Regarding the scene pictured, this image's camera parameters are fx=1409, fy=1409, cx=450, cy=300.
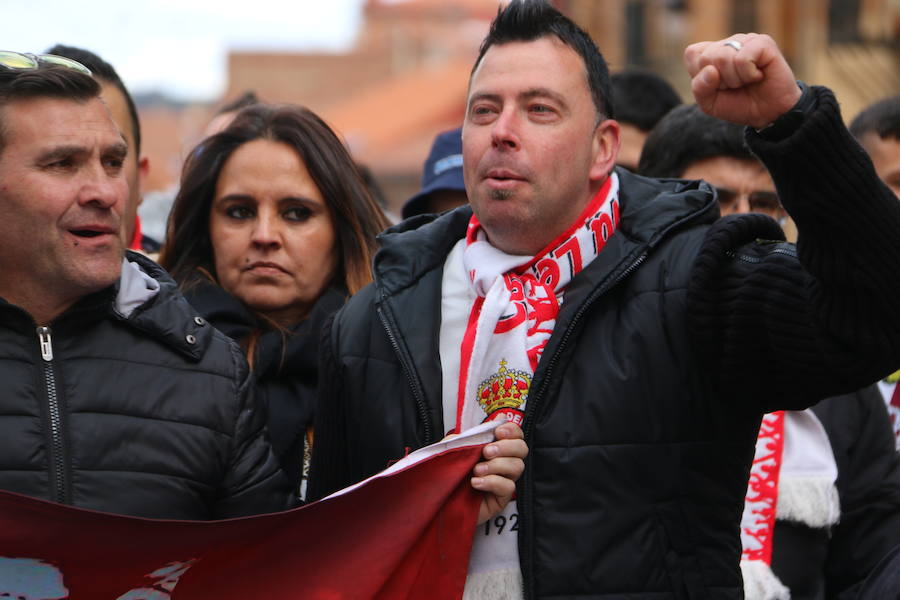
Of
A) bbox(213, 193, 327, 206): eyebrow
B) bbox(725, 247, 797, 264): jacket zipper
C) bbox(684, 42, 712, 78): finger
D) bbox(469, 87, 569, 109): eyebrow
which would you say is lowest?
bbox(725, 247, 797, 264): jacket zipper

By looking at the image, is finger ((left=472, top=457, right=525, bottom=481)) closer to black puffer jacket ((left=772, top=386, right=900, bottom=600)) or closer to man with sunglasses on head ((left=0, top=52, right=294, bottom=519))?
man with sunglasses on head ((left=0, top=52, right=294, bottom=519))

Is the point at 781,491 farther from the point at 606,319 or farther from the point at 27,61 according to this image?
the point at 27,61

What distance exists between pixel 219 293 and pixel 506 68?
1.27m

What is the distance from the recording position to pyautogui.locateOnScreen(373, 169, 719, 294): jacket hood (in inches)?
123

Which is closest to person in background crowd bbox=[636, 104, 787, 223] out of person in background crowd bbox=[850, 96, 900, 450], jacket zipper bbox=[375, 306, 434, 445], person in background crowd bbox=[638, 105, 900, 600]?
person in background crowd bbox=[850, 96, 900, 450]

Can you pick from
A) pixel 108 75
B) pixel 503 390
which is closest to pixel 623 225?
pixel 503 390

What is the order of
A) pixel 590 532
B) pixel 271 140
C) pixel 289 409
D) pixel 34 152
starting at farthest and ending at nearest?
1. pixel 271 140
2. pixel 289 409
3. pixel 34 152
4. pixel 590 532

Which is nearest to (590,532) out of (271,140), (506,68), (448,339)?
(448,339)

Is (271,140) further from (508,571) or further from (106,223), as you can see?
(508,571)

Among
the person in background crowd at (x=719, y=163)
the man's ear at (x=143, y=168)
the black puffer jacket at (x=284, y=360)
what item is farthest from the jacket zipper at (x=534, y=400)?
the man's ear at (x=143, y=168)

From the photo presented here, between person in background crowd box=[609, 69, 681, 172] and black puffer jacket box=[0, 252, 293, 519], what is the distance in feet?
8.97

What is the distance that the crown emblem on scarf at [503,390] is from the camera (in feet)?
10.00

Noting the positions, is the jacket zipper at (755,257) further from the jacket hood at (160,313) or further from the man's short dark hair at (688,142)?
the man's short dark hair at (688,142)

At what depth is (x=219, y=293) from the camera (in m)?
4.11
